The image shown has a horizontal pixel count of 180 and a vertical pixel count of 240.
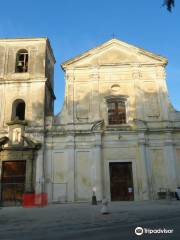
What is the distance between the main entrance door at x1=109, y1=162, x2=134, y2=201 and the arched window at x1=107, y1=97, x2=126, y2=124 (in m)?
3.09

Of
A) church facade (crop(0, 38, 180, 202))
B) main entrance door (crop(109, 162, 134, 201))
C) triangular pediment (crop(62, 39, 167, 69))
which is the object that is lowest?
main entrance door (crop(109, 162, 134, 201))

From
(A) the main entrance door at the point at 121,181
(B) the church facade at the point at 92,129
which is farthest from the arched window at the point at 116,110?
(A) the main entrance door at the point at 121,181

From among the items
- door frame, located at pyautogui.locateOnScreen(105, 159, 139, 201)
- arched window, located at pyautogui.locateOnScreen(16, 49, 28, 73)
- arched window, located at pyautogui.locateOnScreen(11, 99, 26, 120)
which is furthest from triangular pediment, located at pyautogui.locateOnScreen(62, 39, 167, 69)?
door frame, located at pyautogui.locateOnScreen(105, 159, 139, 201)

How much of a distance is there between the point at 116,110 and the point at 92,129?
99.6 inches

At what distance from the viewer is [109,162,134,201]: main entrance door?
61.0 feet

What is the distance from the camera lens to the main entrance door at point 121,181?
1858cm

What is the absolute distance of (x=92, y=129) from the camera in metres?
19.4

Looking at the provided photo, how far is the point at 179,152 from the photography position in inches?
757

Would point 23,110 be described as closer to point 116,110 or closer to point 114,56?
point 116,110

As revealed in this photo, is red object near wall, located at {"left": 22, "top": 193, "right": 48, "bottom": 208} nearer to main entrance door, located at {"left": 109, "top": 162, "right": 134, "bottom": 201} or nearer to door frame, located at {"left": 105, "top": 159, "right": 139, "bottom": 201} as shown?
door frame, located at {"left": 105, "top": 159, "right": 139, "bottom": 201}

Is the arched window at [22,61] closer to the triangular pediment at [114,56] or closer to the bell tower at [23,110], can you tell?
the bell tower at [23,110]

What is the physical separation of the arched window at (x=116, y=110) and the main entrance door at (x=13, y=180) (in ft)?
22.4

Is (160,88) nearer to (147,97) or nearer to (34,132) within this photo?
(147,97)

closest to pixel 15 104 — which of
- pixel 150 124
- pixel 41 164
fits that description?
pixel 41 164
